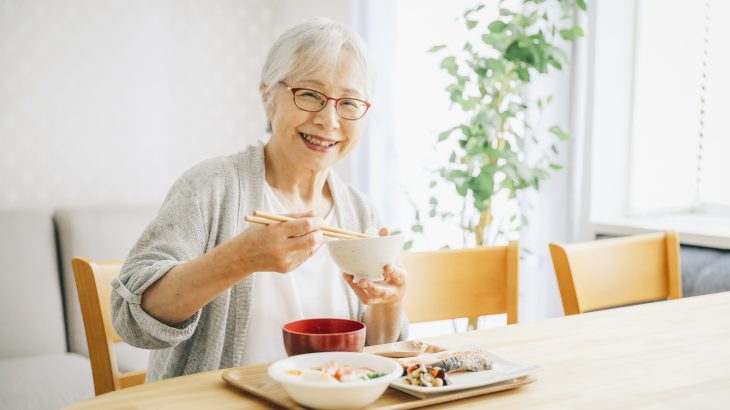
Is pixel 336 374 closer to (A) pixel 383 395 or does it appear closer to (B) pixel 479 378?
(A) pixel 383 395

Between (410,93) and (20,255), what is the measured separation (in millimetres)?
1650

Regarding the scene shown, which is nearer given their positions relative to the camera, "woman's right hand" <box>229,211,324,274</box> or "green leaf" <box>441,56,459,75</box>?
"woman's right hand" <box>229,211,324,274</box>

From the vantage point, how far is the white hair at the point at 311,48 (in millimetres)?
1475

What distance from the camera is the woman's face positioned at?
4.91 ft

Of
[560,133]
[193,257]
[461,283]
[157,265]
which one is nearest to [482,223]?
[560,133]

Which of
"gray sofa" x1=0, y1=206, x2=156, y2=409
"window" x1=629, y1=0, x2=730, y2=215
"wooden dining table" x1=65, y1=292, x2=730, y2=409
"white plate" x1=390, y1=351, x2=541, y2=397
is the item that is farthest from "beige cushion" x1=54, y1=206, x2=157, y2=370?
"window" x1=629, y1=0, x2=730, y2=215

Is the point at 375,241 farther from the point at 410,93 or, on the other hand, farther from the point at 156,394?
the point at 410,93

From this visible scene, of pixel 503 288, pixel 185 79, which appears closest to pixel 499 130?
pixel 503 288

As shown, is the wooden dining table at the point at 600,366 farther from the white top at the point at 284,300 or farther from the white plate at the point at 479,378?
the white top at the point at 284,300

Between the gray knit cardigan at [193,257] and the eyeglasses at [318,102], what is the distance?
16cm

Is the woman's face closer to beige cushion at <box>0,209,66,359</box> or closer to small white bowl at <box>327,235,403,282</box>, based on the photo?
small white bowl at <box>327,235,403,282</box>

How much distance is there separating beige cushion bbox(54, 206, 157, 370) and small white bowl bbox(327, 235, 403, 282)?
5.68 feet

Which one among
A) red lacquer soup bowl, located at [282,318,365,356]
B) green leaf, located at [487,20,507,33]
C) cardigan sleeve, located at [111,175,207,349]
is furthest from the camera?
green leaf, located at [487,20,507,33]

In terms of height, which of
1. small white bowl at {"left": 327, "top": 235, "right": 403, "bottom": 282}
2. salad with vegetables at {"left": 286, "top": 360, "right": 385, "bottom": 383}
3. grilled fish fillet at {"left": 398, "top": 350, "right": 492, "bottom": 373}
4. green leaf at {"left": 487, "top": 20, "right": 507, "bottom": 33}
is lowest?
grilled fish fillet at {"left": 398, "top": 350, "right": 492, "bottom": 373}
